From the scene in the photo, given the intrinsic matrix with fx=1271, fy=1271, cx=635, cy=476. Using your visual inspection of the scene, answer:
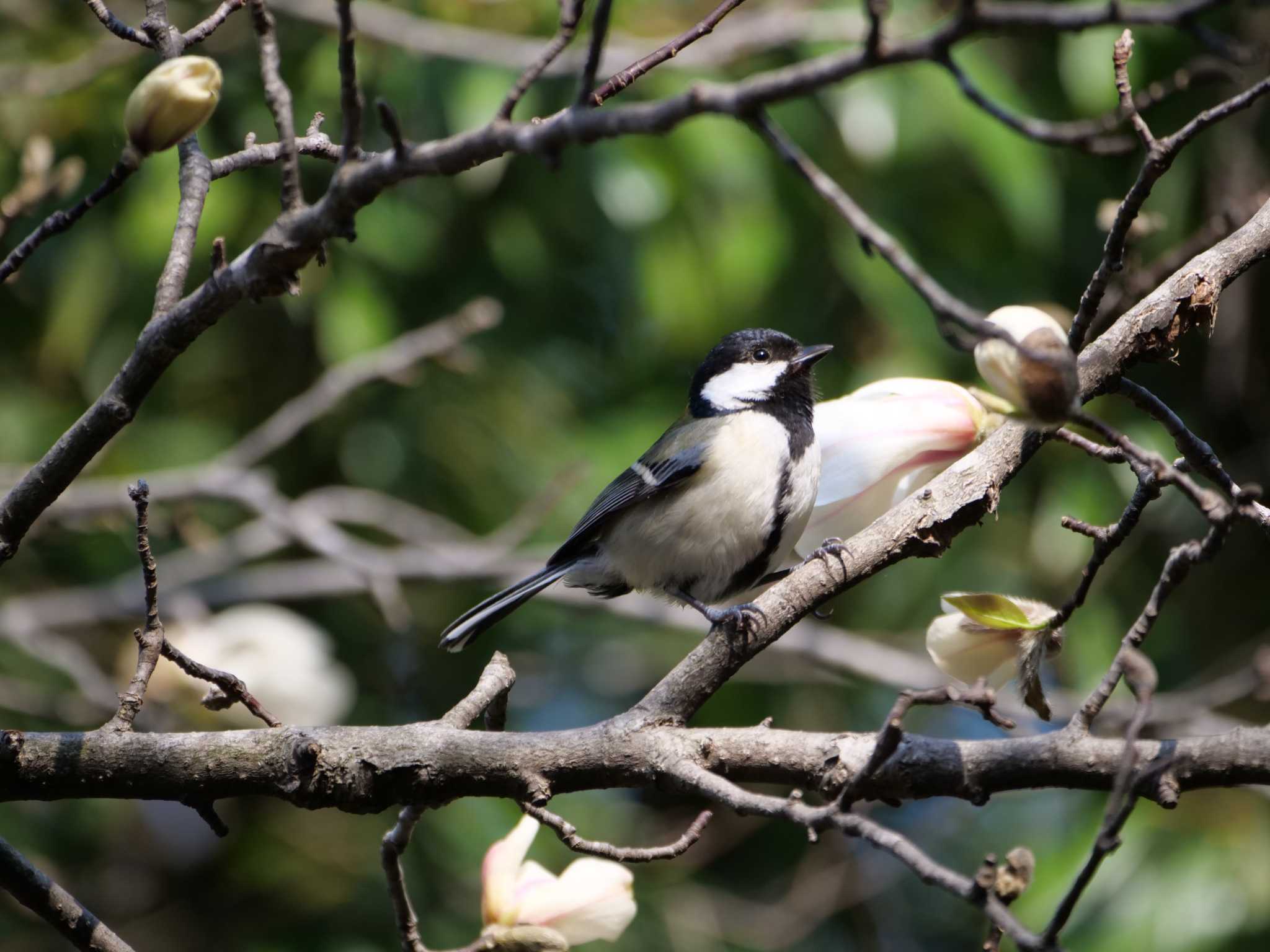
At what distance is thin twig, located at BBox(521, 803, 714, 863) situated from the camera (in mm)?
1506

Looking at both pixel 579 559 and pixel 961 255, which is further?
pixel 961 255

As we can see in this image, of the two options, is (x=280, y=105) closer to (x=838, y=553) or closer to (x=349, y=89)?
(x=349, y=89)

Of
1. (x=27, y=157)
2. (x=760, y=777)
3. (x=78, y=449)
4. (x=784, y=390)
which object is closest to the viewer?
(x=78, y=449)

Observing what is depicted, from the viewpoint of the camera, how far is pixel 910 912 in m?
5.97

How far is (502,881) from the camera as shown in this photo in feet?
5.58

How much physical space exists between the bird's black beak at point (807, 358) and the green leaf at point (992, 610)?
4.81 ft

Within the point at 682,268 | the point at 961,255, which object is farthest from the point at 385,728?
the point at 961,255

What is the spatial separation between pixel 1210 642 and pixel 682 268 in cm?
242

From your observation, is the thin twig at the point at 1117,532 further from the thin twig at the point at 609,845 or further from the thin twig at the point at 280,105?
the thin twig at the point at 280,105

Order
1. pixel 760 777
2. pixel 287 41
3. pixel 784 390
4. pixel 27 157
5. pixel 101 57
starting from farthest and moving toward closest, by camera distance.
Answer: pixel 287 41
pixel 101 57
pixel 784 390
pixel 27 157
pixel 760 777

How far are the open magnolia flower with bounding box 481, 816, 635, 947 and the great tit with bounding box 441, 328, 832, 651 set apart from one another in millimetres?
1086

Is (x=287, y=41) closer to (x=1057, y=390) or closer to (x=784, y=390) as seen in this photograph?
(x=784, y=390)

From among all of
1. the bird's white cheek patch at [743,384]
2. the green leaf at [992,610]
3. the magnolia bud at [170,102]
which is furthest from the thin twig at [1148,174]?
the bird's white cheek patch at [743,384]

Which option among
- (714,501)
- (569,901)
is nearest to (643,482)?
(714,501)
